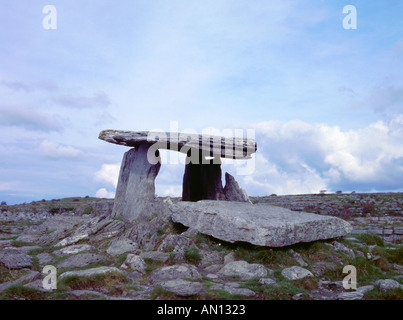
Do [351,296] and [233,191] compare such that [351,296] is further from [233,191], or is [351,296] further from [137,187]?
[233,191]

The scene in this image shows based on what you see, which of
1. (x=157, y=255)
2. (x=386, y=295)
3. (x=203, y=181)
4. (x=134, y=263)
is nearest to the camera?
(x=386, y=295)

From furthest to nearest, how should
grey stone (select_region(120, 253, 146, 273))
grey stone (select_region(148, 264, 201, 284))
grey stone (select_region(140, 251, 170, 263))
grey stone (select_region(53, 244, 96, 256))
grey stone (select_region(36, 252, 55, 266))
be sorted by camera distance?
grey stone (select_region(53, 244, 96, 256)) < grey stone (select_region(36, 252, 55, 266)) < grey stone (select_region(140, 251, 170, 263)) < grey stone (select_region(120, 253, 146, 273)) < grey stone (select_region(148, 264, 201, 284))

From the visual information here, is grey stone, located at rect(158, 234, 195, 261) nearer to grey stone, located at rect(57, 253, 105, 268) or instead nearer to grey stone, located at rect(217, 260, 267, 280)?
grey stone, located at rect(217, 260, 267, 280)

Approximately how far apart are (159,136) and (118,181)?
114 inches

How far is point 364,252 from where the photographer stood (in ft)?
34.9

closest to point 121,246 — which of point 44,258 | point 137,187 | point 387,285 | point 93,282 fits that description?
point 44,258

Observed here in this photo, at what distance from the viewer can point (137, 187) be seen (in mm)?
13070

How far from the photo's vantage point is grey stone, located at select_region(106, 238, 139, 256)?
10.1 meters

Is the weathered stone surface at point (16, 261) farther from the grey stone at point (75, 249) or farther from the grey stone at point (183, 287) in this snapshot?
the grey stone at point (183, 287)

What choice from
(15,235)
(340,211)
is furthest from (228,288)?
(340,211)

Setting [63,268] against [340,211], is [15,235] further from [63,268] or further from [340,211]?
[340,211]

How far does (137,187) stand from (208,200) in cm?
263

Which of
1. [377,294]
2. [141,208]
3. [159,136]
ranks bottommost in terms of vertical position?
[377,294]

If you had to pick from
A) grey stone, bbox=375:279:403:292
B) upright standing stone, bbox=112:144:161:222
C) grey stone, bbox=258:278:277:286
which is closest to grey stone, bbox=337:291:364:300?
grey stone, bbox=375:279:403:292
